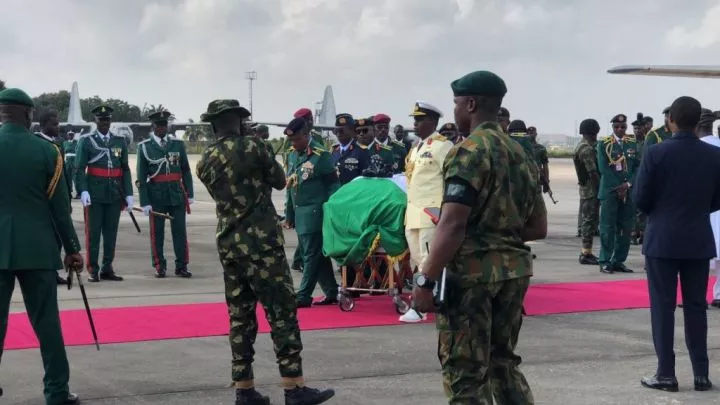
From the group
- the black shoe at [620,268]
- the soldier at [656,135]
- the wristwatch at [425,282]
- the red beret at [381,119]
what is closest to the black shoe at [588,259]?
the black shoe at [620,268]

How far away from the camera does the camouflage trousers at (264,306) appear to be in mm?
5828

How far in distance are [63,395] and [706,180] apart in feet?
14.2

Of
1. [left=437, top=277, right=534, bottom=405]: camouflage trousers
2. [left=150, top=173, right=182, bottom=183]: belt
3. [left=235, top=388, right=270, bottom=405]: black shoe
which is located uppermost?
[left=150, top=173, right=182, bottom=183]: belt

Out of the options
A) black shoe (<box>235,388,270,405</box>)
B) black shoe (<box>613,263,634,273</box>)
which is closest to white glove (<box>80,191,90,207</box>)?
black shoe (<box>235,388,270,405</box>)

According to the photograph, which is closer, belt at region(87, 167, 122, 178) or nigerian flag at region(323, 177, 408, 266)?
nigerian flag at region(323, 177, 408, 266)

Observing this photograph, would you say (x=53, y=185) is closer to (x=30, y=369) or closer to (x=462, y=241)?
(x=30, y=369)

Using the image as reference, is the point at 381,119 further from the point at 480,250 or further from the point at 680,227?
the point at 480,250

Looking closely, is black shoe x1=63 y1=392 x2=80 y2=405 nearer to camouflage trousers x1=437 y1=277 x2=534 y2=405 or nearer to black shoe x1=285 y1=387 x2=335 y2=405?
black shoe x1=285 y1=387 x2=335 y2=405

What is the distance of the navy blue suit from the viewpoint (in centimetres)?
625

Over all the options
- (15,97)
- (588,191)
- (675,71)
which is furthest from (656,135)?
(675,71)

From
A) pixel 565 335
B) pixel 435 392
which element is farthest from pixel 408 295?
pixel 435 392

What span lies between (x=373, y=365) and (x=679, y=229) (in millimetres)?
2390

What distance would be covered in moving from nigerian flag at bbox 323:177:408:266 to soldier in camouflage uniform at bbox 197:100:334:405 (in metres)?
3.11

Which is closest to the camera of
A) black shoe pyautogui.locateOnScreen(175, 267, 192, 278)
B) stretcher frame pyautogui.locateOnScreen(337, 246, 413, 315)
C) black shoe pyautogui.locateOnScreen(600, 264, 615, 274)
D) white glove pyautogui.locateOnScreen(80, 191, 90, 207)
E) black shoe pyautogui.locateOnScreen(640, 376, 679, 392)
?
black shoe pyautogui.locateOnScreen(640, 376, 679, 392)
